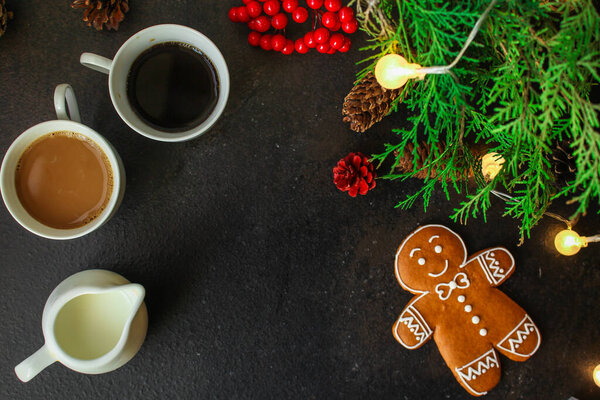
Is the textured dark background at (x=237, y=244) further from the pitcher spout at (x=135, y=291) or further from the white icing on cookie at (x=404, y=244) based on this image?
the pitcher spout at (x=135, y=291)

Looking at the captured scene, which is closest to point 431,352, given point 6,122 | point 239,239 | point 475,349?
point 475,349

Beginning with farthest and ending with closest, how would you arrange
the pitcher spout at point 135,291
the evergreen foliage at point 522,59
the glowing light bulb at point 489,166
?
the glowing light bulb at point 489,166, the pitcher spout at point 135,291, the evergreen foliage at point 522,59

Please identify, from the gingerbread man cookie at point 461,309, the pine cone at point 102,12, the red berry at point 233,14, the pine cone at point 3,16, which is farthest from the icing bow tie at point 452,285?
the pine cone at point 3,16

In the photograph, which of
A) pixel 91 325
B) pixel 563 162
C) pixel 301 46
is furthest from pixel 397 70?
pixel 91 325

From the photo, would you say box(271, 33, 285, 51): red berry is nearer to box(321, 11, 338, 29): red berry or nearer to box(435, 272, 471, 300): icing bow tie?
box(321, 11, 338, 29): red berry

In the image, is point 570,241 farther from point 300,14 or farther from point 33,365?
point 33,365

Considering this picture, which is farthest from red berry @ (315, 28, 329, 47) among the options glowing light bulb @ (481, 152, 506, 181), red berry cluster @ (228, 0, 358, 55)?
glowing light bulb @ (481, 152, 506, 181)
